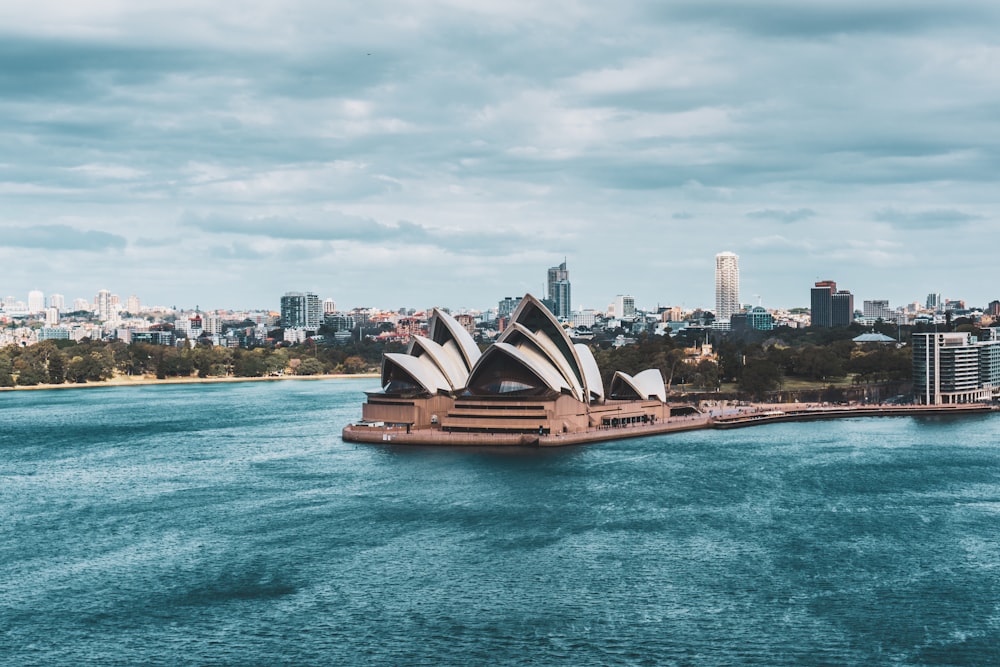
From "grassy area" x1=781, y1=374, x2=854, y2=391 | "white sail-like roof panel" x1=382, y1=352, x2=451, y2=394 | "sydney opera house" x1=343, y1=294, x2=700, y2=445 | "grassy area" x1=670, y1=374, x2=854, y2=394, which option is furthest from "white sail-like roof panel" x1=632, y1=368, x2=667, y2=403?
"grassy area" x1=781, y1=374, x2=854, y2=391

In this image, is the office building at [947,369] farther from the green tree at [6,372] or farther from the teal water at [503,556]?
the green tree at [6,372]

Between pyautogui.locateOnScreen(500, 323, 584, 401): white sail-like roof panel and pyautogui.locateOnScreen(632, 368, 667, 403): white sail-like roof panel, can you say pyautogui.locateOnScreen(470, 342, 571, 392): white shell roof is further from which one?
pyautogui.locateOnScreen(632, 368, 667, 403): white sail-like roof panel

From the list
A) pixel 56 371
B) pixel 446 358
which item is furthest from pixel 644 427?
pixel 56 371

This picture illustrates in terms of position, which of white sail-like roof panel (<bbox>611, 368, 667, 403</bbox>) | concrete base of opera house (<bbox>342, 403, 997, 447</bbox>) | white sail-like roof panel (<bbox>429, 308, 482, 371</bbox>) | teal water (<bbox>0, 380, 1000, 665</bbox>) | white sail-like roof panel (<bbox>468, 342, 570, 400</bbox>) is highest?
white sail-like roof panel (<bbox>429, 308, 482, 371</bbox>)

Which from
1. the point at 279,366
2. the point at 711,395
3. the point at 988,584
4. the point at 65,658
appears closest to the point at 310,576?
the point at 65,658

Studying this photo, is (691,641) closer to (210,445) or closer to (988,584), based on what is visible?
(988,584)
